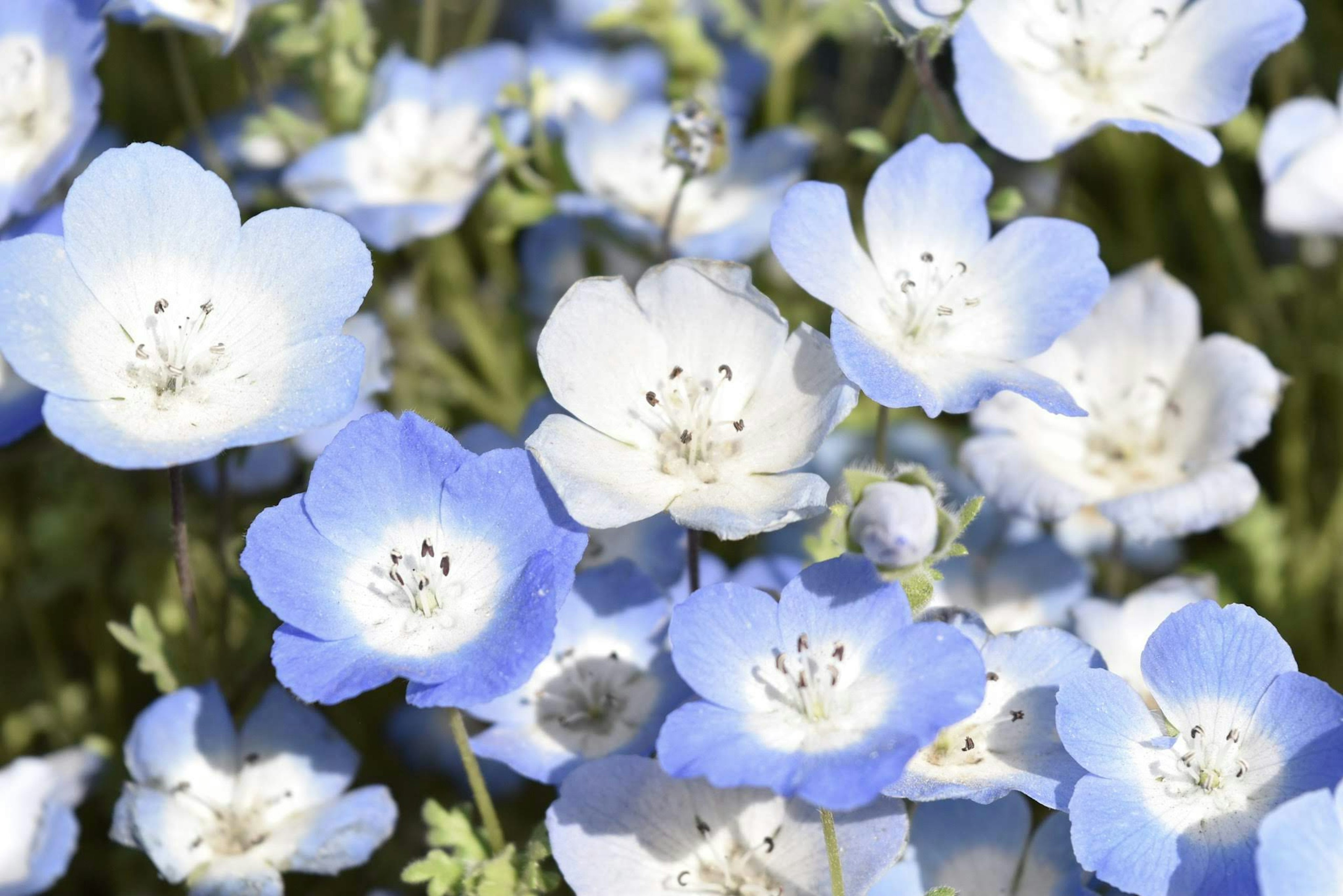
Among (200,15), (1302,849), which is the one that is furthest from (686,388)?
(200,15)

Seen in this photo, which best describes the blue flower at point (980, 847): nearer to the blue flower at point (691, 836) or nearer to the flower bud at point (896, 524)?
the blue flower at point (691, 836)

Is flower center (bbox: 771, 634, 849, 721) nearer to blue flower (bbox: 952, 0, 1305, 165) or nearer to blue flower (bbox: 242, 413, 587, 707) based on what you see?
blue flower (bbox: 242, 413, 587, 707)

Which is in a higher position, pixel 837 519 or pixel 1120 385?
pixel 837 519

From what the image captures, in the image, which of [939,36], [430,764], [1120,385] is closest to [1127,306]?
[1120,385]

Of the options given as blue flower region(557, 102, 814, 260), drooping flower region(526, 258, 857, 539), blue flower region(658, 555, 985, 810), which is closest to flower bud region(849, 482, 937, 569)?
blue flower region(658, 555, 985, 810)

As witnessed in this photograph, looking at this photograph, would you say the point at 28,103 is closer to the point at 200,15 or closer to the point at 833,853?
the point at 200,15

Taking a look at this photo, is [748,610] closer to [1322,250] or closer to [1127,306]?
[1127,306]

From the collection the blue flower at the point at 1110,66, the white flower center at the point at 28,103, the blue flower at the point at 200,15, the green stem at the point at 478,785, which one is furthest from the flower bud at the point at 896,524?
the white flower center at the point at 28,103
